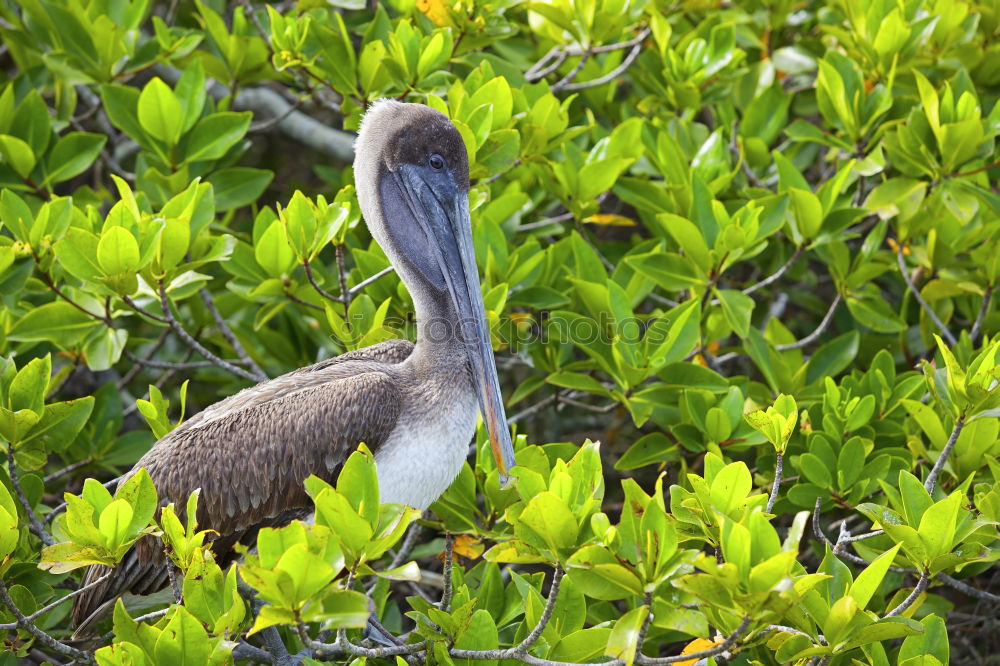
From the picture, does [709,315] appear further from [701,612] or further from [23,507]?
[23,507]

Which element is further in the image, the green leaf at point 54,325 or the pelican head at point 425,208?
the green leaf at point 54,325

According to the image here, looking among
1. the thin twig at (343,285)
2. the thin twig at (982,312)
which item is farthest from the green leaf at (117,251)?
the thin twig at (982,312)

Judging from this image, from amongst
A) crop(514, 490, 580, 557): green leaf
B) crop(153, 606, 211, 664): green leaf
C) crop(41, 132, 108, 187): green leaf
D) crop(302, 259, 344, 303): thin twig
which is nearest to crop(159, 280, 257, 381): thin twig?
crop(302, 259, 344, 303): thin twig

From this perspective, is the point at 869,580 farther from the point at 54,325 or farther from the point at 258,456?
the point at 54,325

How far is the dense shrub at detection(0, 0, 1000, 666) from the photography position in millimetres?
2229

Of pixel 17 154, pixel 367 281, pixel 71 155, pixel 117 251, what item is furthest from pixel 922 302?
pixel 17 154

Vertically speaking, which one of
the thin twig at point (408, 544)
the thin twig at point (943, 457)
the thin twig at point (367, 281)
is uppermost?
the thin twig at point (367, 281)

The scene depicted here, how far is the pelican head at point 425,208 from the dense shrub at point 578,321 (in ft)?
0.67

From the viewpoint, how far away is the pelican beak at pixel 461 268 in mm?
3090

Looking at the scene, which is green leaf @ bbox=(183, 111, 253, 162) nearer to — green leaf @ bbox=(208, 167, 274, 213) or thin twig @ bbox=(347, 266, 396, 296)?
green leaf @ bbox=(208, 167, 274, 213)

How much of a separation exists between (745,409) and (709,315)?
40cm

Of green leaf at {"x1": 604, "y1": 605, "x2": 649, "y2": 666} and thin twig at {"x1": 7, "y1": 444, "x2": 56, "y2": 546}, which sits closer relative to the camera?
green leaf at {"x1": 604, "y1": 605, "x2": 649, "y2": 666}

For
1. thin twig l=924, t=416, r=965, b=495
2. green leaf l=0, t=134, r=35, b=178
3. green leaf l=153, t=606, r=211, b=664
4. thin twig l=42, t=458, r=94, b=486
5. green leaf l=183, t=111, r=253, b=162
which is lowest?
thin twig l=924, t=416, r=965, b=495

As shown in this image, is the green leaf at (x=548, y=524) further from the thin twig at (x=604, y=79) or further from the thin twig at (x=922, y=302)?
the thin twig at (x=604, y=79)
